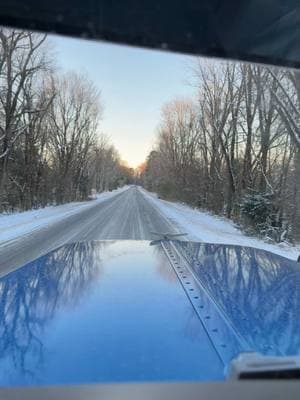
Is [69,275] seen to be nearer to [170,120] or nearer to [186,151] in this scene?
[186,151]

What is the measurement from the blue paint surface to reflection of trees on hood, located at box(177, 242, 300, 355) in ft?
0.79

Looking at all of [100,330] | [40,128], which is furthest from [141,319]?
[40,128]

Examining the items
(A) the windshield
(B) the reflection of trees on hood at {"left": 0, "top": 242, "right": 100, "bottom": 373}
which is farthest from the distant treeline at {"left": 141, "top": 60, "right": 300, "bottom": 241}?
(B) the reflection of trees on hood at {"left": 0, "top": 242, "right": 100, "bottom": 373}

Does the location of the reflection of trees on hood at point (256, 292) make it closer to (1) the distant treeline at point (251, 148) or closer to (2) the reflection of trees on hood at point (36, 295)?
(2) the reflection of trees on hood at point (36, 295)

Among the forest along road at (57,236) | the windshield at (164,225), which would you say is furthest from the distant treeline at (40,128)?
the forest along road at (57,236)

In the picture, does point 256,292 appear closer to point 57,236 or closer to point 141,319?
point 141,319

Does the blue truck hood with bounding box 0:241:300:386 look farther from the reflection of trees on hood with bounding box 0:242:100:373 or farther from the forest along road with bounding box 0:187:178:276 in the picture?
the forest along road with bounding box 0:187:178:276

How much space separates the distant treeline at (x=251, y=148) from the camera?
15.6 metres

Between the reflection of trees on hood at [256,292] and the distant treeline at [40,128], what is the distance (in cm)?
685

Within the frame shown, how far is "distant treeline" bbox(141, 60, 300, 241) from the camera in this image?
15594 mm

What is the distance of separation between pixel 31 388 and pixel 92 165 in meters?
66.0

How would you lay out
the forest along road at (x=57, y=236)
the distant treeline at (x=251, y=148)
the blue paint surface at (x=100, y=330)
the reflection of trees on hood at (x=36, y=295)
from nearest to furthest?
1. the blue paint surface at (x=100, y=330)
2. the reflection of trees on hood at (x=36, y=295)
3. the forest along road at (x=57, y=236)
4. the distant treeline at (x=251, y=148)

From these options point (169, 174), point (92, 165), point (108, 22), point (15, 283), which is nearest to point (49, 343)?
point (15, 283)

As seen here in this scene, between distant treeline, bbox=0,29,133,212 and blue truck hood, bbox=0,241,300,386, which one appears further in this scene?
distant treeline, bbox=0,29,133,212
